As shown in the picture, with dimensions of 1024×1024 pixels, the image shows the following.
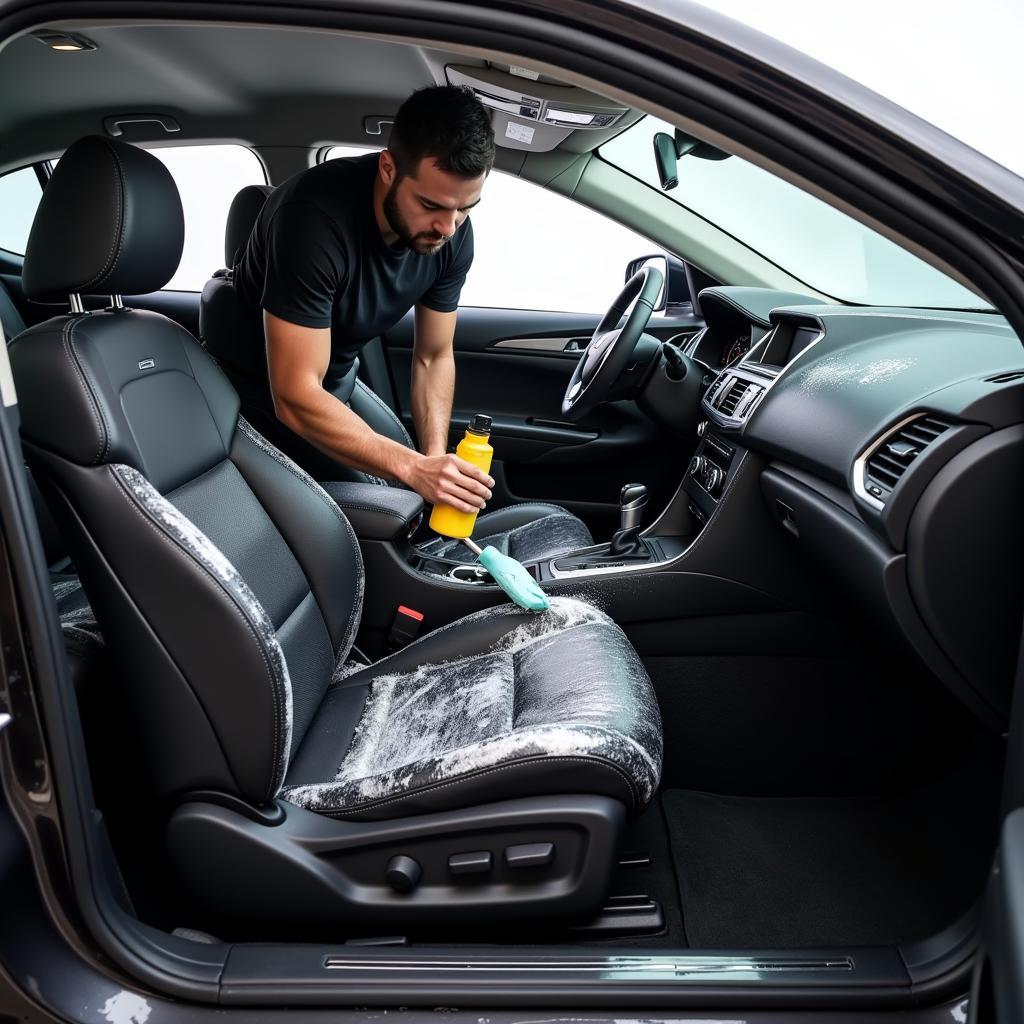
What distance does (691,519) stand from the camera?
206cm

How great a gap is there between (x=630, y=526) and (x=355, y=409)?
0.79 metres

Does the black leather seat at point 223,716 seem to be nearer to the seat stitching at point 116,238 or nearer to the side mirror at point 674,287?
the seat stitching at point 116,238

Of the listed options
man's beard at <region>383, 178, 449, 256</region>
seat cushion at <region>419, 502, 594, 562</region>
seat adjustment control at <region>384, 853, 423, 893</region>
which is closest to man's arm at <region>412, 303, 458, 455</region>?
seat cushion at <region>419, 502, 594, 562</region>

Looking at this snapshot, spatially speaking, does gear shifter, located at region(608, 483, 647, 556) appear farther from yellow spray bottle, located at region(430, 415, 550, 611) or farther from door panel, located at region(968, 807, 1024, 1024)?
door panel, located at region(968, 807, 1024, 1024)

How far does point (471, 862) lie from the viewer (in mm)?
1217

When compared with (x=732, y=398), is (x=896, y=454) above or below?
above

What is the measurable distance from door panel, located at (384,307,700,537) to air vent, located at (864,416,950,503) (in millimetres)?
1504

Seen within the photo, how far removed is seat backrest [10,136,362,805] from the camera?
1.17 m

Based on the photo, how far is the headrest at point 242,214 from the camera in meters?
2.71

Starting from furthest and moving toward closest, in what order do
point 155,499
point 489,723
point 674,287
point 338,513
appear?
point 674,287 → point 338,513 → point 489,723 → point 155,499

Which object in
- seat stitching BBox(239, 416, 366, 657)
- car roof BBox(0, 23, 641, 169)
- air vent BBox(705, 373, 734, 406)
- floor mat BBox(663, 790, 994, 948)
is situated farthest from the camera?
car roof BBox(0, 23, 641, 169)

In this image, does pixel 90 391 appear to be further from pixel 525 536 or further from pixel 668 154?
pixel 668 154

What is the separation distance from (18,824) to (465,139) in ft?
4.37

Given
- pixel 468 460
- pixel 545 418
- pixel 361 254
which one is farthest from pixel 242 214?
pixel 468 460
